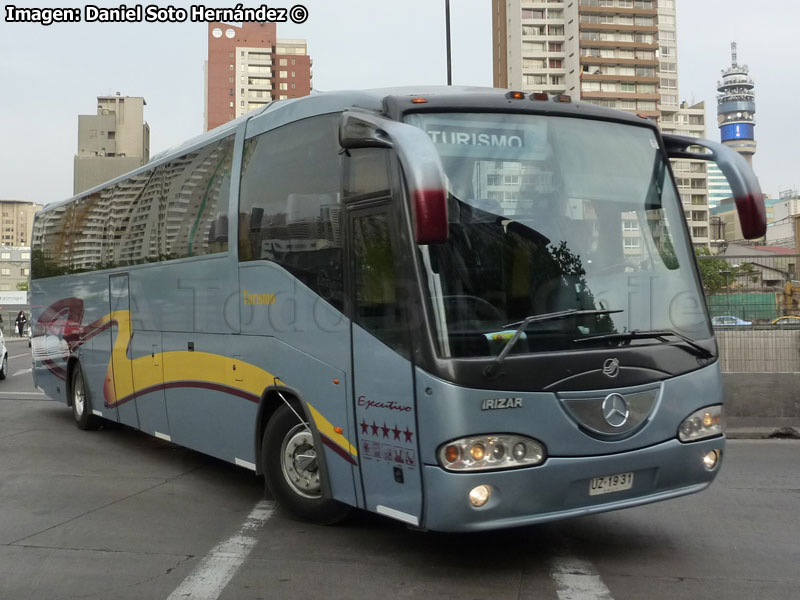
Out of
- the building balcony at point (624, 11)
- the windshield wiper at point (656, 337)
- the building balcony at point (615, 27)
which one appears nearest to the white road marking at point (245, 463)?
the windshield wiper at point (656, 337)

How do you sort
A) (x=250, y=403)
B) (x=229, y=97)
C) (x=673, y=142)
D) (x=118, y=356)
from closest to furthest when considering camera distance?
(x=673, y=142), (x=250, y=403), (x=118, y=356), (x=229, y=97)

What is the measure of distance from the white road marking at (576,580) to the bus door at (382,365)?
3.03 feet

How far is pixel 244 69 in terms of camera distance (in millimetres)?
151125

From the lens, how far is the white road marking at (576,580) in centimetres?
505

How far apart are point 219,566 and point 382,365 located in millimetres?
1635

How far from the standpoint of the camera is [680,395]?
574 centimetres

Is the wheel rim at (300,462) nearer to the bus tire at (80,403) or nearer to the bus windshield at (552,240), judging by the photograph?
the bus windshield at (552,240)

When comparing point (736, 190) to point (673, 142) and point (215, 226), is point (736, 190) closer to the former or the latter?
point (673, 142)

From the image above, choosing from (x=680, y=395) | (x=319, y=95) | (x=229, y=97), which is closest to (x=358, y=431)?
(x=680, y=395)

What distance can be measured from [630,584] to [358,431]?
74.3 inches

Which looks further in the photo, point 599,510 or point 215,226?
point 215,226

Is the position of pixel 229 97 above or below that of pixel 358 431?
above

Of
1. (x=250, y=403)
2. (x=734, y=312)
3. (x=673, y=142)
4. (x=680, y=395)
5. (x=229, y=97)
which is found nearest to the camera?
(x=680, y=395)

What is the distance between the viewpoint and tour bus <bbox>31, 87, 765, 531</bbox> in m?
5.20
